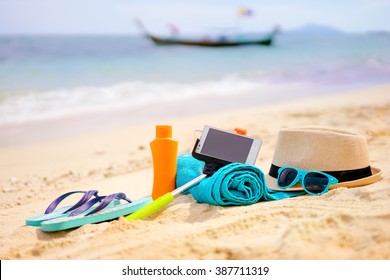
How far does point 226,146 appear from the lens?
2.26 m

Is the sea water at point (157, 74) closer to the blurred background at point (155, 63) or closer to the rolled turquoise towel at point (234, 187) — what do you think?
the blurred background at point (155, 63)

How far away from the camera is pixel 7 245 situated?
75.0 inches

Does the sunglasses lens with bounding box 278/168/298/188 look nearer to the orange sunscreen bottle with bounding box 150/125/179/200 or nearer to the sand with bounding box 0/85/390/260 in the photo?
the sand with bounding box 0/85/390/260

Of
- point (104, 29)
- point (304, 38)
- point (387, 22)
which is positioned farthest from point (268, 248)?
point (304, 38)

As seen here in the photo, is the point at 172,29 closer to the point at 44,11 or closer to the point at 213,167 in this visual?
the point at 44,11

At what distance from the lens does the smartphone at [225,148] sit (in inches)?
87.5

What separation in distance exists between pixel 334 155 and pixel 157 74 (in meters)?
6.80

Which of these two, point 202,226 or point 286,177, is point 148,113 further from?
point 202,226

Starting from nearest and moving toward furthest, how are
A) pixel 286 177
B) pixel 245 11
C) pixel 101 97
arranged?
pixel 286 177 < pixel 101 97 < pixel 245 11

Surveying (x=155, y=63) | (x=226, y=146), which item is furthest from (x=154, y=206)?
(x=155, y=63)

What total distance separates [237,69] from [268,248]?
27.4ft

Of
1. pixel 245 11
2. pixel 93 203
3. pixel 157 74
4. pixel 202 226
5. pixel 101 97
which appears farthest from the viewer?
pixel 245 11

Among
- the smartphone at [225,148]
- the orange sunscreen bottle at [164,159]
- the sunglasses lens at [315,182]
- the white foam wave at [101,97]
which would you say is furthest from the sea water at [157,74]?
the sunglasses lens at [315,182]

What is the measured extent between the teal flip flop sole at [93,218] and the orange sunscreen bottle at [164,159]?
202mm
